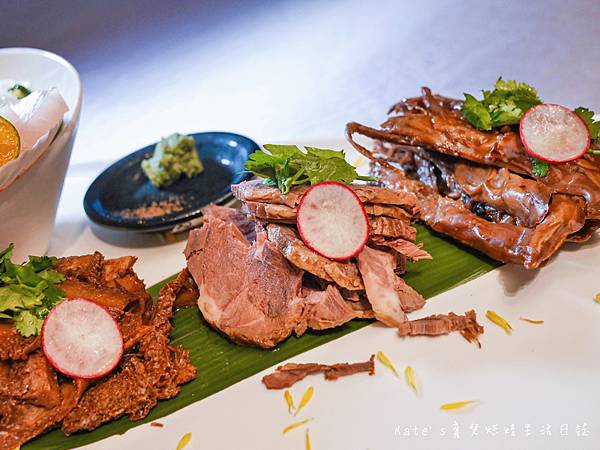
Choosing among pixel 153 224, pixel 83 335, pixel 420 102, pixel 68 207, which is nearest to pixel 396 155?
pixel 420 102

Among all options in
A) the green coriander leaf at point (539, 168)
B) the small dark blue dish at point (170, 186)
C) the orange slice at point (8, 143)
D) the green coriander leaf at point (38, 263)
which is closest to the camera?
the green coriander leaf at point (38, 263)

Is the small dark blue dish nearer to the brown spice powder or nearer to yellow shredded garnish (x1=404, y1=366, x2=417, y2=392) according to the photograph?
the brown spice powder

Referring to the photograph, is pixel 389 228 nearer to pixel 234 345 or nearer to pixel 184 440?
pixel 234 345

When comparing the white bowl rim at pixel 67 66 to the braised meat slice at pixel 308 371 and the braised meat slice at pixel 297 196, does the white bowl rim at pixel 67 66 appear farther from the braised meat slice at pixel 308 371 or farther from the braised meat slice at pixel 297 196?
the braised meat slice at pixel 308 371

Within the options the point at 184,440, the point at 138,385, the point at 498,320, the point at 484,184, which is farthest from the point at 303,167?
the point at 184,440

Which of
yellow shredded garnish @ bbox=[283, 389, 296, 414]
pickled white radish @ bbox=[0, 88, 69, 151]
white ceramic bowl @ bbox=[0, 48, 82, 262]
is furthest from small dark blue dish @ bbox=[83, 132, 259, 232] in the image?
yellow shredded garnish @ bbox=[283, 389, 296, 414]

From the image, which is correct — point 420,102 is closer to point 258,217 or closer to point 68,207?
point 258,217

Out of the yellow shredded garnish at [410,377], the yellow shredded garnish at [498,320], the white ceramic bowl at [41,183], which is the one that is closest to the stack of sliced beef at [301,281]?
the yellow shredded garnish at [498,320]
